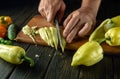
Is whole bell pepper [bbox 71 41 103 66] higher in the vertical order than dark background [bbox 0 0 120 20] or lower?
higher

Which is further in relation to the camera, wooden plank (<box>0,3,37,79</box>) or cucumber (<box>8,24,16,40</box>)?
cucumber (<box>8,24,16,40</box>)

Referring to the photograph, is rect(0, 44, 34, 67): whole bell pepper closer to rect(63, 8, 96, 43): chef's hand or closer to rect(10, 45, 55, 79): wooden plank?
rect(10, 45, 55, 79): wooden plank

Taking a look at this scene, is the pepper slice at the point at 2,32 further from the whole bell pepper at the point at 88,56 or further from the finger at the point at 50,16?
the whole bell pepper at the point at 88,56

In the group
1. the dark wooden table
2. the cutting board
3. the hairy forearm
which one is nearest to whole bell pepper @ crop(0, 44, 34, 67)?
the dark wooden table

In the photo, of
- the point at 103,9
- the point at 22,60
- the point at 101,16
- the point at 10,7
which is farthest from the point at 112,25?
the point at 10,7

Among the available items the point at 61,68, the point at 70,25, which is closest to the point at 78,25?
the point at 70,25

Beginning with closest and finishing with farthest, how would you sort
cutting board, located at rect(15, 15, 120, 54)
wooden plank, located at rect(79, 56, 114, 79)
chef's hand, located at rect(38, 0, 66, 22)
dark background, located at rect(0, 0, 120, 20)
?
wooden plank, located at rect(79, 56, 114, 79) → cutting board, located at rect(15, 15, 120, 54) → chef's hand, located at rect(38, 0, 66, 22) → dark background, located at rect(0, 0, 120, 20)

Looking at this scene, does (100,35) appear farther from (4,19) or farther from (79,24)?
(4,19)
